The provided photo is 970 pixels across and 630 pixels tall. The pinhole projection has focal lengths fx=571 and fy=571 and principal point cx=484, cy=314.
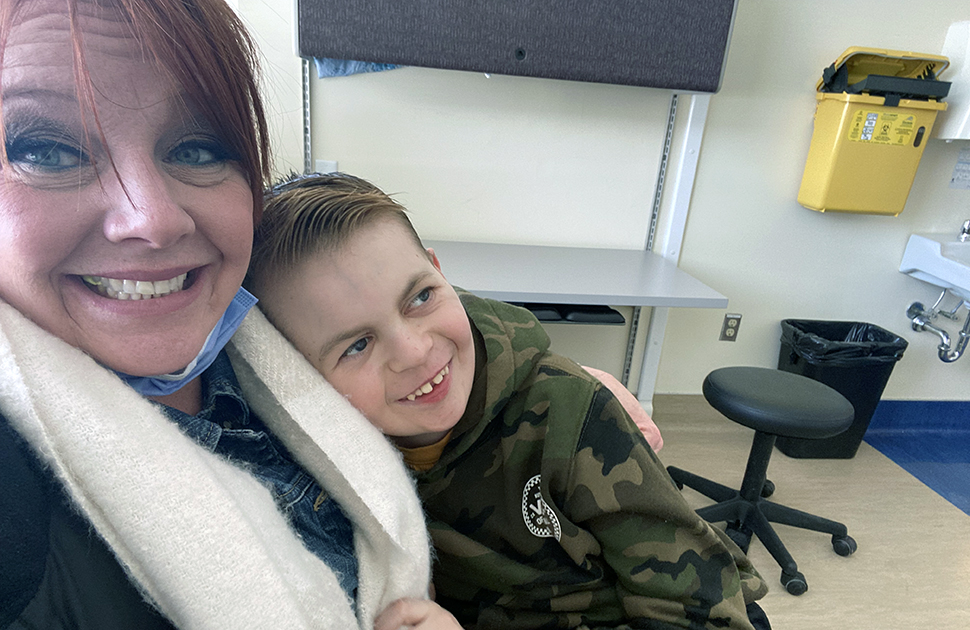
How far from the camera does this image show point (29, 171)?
40cm

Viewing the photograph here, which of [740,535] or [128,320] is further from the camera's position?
[740,535]

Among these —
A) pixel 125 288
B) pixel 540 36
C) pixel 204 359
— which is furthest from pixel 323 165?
pixel 125 288

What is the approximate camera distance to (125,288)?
0.46 meters

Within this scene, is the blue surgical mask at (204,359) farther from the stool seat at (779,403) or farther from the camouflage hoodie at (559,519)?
the stool seat at (779,403)

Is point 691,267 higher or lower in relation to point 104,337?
lower

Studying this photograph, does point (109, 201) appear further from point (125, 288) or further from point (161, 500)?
point (161, 500)

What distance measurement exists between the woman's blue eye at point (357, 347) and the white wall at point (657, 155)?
1.51 m

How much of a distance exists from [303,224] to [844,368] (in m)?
2.18

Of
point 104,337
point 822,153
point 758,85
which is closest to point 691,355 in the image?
point 822,153

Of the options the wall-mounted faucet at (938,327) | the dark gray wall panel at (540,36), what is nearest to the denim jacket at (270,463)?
the dark gray wall panel at (540,36)

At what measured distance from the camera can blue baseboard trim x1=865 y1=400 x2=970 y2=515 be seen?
7.40 ft

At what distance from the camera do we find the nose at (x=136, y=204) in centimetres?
43

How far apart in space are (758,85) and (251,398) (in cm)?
220

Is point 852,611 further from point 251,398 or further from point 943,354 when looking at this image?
point 251,398
